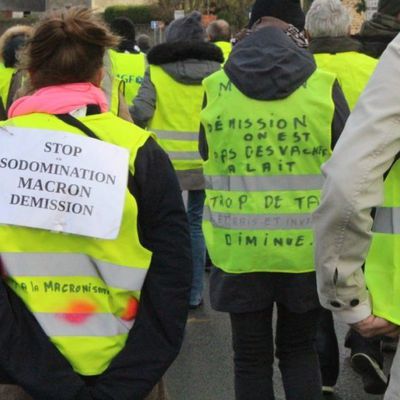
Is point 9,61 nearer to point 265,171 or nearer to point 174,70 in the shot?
point 174,70

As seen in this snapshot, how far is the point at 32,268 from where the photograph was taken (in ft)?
8.30

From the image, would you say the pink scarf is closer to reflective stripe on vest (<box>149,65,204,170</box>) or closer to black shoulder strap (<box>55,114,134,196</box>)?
black shoulder strap (<box>55,114,134,196</box>)

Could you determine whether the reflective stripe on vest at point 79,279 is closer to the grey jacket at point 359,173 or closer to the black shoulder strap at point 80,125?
the black shoulder strap at point 80,125

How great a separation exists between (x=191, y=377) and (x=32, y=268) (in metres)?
2.83

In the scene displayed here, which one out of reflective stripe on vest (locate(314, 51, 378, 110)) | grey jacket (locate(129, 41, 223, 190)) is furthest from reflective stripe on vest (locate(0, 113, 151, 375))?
grey jacket (locate(129, 41, 223, 190))

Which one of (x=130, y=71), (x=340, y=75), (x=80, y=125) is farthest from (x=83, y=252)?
(x=130, y=71)

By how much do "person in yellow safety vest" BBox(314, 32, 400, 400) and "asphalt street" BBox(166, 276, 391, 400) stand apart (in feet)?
8.35

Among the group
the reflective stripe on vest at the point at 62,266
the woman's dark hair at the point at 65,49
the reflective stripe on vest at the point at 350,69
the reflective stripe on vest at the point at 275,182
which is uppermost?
Result: the woman's dark hair at the point at 65,49

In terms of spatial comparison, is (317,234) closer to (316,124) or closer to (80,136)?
(80,136)

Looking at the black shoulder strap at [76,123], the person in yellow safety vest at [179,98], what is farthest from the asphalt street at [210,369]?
the black shoulder strap at [76,123]

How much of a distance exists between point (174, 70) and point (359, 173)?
12.8 ft

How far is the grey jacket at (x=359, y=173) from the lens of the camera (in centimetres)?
216

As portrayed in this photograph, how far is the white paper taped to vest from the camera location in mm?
2500

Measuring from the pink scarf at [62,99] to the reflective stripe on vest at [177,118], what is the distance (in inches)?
130
